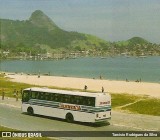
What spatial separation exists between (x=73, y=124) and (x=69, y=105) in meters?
1.93

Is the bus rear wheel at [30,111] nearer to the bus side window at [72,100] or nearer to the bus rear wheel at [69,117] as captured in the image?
the bus rear wheel at [69,117]

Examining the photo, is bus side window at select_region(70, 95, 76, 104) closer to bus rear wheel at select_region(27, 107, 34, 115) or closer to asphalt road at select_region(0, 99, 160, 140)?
asphalt road at select_region(0, 99, 160, 140)

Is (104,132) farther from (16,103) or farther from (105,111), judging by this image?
(16,103)

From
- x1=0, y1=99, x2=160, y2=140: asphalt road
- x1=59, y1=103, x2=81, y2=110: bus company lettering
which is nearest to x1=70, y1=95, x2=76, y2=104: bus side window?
x1=59, y1=103, x2=81, y2=110: bus company lettering

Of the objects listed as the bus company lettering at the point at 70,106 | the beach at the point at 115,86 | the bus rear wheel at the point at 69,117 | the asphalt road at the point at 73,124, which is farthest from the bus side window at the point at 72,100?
the beach at the point at 115,86

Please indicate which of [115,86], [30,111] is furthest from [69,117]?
[115,86]

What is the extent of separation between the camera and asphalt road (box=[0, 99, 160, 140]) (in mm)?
31895

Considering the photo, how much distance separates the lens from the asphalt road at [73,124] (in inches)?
1256

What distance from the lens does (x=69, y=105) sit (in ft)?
115

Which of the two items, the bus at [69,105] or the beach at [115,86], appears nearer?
the bus at [69,105]

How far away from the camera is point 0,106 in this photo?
47094mm

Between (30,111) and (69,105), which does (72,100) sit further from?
(30,111)

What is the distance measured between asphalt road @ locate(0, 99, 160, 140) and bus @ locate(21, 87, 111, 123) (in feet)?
2.35

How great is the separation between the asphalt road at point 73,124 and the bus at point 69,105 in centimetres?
72
